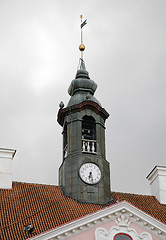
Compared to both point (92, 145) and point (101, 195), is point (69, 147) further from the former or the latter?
point (101, 195)

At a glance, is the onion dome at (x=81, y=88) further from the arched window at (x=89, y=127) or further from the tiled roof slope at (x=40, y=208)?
the tiled roof slope at (x=40, y=208)

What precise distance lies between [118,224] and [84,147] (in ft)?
27.1

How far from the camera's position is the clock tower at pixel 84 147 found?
1416 inches

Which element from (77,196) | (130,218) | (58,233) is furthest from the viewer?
(77,196)

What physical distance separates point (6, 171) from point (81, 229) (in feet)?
30.0

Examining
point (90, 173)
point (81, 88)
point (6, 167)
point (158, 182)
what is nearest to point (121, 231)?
point (90, 173)

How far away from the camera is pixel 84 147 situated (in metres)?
37.7

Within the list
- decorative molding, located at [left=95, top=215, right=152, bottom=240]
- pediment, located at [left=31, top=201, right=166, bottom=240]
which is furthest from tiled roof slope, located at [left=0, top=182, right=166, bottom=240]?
decorative molding, located at [left=95, top=215, right=152, bottom=240]

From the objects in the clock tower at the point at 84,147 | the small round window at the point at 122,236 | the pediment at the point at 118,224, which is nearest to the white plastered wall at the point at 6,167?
the clock tower at the point at 84,147

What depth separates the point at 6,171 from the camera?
1460 inches

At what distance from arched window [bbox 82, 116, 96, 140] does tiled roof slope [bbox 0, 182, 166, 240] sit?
4.41 meters

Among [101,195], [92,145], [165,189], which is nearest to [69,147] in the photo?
[92,145]

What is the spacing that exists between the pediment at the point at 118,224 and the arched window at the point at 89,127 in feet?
29.2

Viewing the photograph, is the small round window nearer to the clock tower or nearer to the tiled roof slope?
the tiled roof slope
